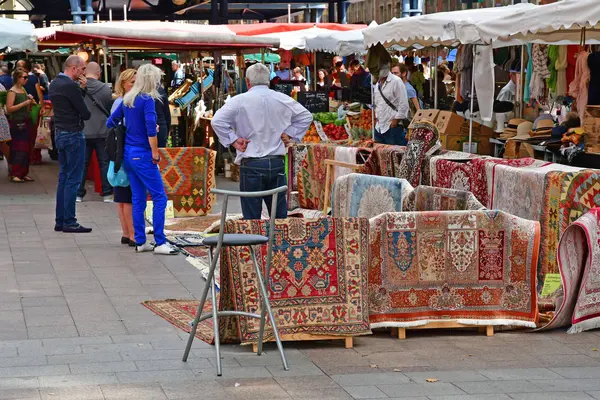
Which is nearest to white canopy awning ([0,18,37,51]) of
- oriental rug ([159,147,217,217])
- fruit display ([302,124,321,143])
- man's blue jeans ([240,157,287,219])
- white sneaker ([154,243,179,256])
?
oriental rug ([159,147,217,217])

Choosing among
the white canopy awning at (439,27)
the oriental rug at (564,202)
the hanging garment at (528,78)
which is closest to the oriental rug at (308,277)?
the oriental rug at (564,202)

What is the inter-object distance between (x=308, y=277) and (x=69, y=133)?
19.4 feet

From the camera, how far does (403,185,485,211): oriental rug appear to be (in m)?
7.63

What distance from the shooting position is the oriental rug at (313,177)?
510 inches

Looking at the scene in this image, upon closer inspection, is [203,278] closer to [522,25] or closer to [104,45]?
[522,25]

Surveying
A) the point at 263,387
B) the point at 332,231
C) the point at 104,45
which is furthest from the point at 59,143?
the point at 263,387

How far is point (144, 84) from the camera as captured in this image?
10.2 m

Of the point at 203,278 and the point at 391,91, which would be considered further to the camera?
the point at 391,91

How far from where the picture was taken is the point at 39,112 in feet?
61.0

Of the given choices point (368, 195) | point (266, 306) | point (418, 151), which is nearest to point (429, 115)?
point (418, 151)

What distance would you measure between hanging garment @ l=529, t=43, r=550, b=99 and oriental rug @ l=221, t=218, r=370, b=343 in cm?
897

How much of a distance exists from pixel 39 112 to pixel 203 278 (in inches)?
404

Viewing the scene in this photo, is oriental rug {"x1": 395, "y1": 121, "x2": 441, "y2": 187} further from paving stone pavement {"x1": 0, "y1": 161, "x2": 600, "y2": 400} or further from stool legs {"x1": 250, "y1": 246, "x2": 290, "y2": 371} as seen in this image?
stool legs {"x1": 250, "y1": 246, "x2": 290, "y2": 371}

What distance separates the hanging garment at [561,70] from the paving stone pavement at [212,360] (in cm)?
708
